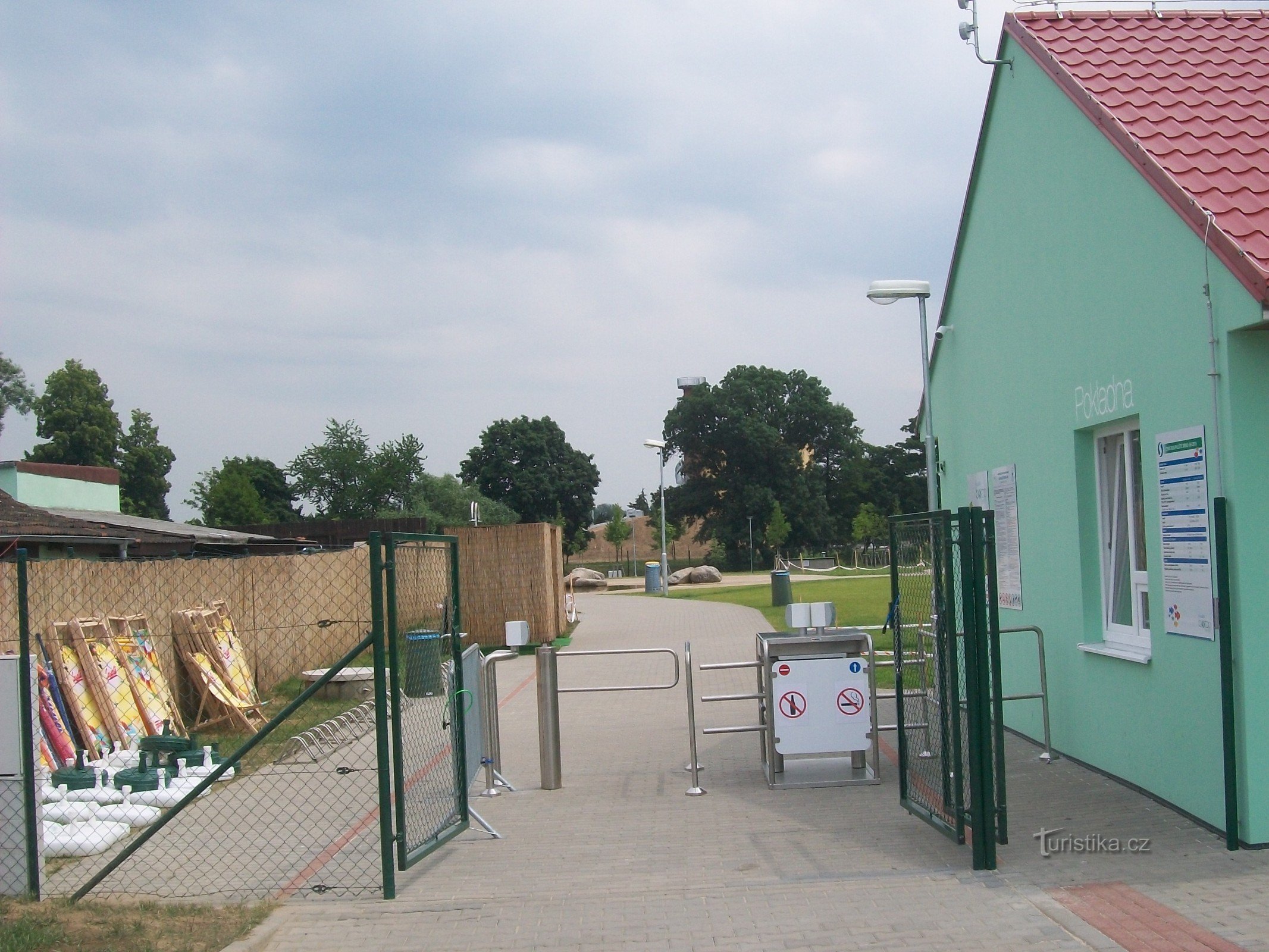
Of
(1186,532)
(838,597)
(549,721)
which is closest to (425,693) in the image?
(549,721)

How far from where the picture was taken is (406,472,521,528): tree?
57250mm

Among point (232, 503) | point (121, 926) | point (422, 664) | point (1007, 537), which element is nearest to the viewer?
point (121, 926)

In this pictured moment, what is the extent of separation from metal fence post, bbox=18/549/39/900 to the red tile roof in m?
6.73

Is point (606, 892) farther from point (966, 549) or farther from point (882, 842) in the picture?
point (966, 549)

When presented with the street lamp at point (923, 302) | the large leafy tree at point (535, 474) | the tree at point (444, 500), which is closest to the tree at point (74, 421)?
the tree at point (444, 500)

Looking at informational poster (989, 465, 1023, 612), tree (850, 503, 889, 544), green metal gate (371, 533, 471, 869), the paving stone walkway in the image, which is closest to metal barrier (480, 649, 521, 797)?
the paving stone walkway

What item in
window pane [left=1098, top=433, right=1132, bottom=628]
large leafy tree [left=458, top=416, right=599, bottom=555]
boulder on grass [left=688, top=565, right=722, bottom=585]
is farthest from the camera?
large leafy tree [left=458, top=416, right=599, bottom=555]

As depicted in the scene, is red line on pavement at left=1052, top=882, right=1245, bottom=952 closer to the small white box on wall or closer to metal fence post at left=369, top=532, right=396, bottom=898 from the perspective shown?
metal fence post at left=369, top=532, right=396, bottom=898

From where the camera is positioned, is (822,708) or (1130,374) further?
(822,708)

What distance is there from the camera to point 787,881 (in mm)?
6078

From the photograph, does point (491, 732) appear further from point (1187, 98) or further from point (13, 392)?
point (13, 392)

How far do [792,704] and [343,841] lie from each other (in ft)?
11.1

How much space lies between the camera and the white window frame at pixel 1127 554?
7602 mm

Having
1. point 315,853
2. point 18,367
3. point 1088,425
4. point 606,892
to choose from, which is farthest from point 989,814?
point 18,367
